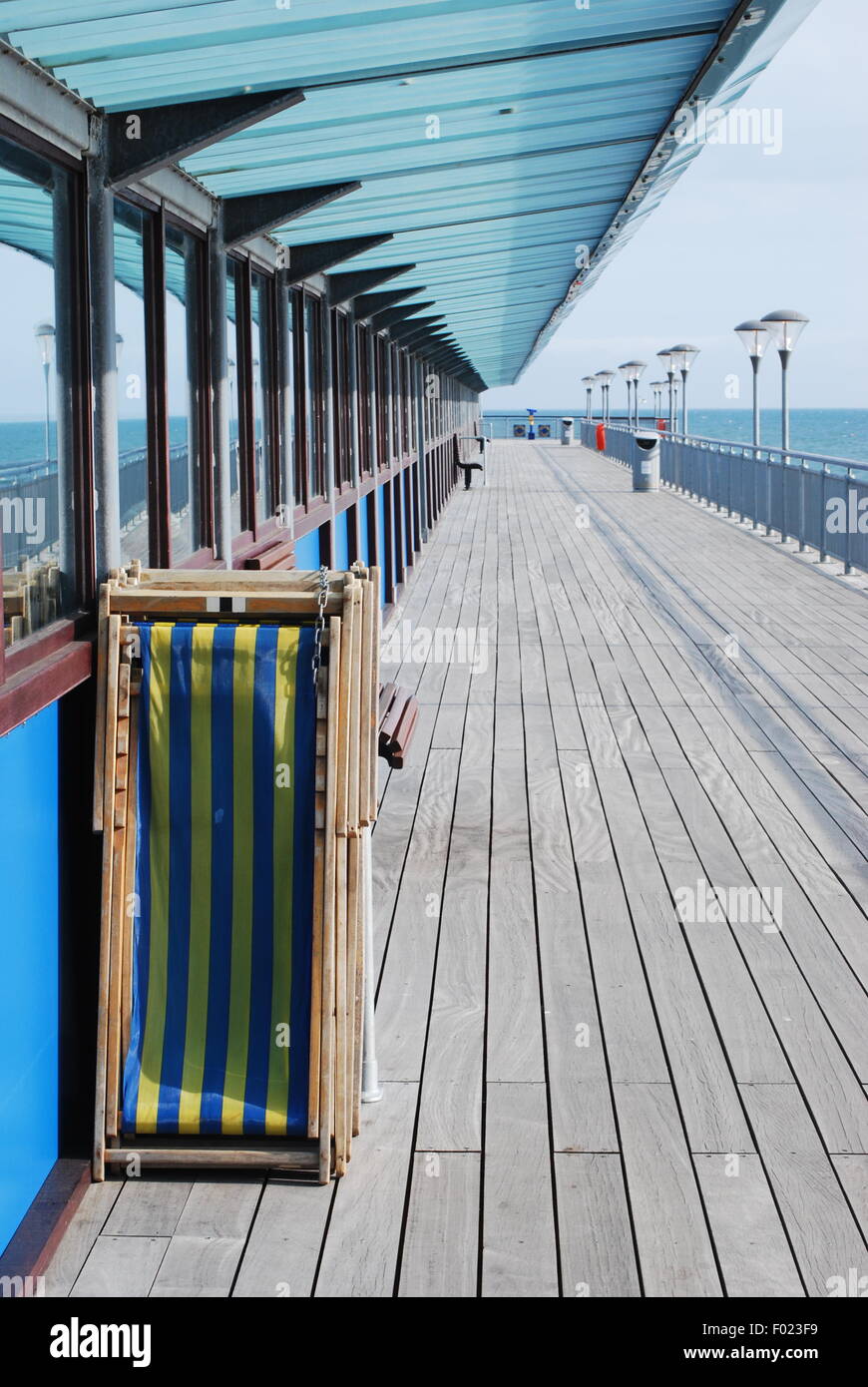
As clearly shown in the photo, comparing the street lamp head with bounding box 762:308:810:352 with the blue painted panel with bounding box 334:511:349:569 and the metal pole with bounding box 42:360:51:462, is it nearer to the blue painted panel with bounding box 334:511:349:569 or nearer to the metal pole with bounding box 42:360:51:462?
the blue painted panel with bounding box 334:511:349:569

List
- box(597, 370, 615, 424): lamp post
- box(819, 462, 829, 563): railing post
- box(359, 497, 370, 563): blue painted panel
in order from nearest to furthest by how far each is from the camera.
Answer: box(359, 497, 370, 563): blue painted panel
box(819, 462, 829, 563): railing post
box(597, 370, 615, 424): lamp post

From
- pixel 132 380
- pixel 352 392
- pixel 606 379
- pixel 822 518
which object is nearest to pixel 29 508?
pixel 132 380

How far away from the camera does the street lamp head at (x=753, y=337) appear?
19688 mm

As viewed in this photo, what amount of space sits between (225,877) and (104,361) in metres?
1.22

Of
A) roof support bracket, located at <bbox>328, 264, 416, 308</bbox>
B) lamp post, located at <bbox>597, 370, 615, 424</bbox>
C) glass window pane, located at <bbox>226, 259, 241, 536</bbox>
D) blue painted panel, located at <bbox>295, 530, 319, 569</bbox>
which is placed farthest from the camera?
lamp post, located at <bbox>597, 370, 615, 424</bbox>

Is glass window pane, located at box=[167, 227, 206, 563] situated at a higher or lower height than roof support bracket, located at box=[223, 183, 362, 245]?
lower

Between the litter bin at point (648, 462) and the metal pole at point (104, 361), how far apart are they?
22320mm

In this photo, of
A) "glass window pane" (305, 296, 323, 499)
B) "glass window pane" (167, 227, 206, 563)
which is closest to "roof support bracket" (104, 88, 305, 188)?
"glass window pane" (167, 227, 206, 563)

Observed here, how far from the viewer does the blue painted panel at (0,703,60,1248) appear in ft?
9.06

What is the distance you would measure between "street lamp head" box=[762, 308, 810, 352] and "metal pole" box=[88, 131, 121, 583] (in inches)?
631

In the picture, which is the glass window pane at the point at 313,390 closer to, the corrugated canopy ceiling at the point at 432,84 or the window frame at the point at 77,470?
the corrugated canopy ceiling at the point at 432,84

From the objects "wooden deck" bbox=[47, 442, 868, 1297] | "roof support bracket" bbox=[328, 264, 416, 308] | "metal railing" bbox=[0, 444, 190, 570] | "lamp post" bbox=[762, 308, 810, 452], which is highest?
"lamp post" bbox=[762, 308, 810, 452]

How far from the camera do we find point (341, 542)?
31.2 feet

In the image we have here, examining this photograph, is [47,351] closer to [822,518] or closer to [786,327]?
[822,518]
